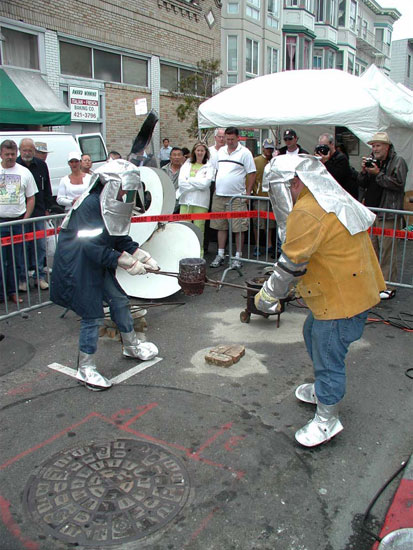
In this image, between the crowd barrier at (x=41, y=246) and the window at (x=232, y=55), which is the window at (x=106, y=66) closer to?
the window at (x=232, y=55)

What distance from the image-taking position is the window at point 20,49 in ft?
48.4

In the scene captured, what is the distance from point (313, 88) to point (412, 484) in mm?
7367

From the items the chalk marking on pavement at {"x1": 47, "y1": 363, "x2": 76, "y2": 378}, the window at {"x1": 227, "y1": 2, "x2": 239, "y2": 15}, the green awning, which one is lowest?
the chalk marking on pavement at {"x1": 47, "y1": 363, "x2": 76, "y2": 378}

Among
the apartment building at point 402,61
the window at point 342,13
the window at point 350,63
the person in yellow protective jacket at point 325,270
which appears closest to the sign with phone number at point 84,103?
the person in yellow protective jacket at point 325,270

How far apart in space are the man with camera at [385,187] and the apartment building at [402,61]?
44011 millimetres

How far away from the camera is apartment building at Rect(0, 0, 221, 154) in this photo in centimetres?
1527

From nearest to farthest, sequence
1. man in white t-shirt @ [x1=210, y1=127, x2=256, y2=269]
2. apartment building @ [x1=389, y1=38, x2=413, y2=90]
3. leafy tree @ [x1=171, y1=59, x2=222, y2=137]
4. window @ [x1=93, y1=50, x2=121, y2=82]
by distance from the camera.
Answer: man in white t-shirt @ [x1=210, y1=127, x2=256, y2=269] < window @ [x1=93, y1=50, x2=121, y2=82] < leafy tree @ [x1=171, y1=59, x2=222, y2=137] < apartment building @ [x1=389, y1=38, x2=413, y2=90]

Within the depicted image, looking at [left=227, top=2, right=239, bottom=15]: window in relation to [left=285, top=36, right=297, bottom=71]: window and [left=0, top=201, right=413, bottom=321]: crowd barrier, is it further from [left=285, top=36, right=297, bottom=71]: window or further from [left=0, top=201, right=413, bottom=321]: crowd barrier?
[left=0, top=201, right=413, bottom=321]: crowd barrier

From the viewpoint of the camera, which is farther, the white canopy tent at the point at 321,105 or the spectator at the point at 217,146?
the spectator at the point at 217,146

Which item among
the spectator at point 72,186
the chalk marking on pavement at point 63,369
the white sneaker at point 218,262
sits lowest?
the chalk marking on pavement at point 63,369

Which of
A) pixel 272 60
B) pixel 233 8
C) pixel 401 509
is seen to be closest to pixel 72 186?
pixel 401 509

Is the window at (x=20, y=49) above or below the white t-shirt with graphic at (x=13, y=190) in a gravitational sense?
above

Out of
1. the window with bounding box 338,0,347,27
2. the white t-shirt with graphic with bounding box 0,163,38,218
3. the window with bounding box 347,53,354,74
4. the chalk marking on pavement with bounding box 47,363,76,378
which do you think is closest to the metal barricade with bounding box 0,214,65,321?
the white t-shirt with graphic with bounding box 0,163,38,218

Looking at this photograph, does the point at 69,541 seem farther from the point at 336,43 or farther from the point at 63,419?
the point at 336,43
